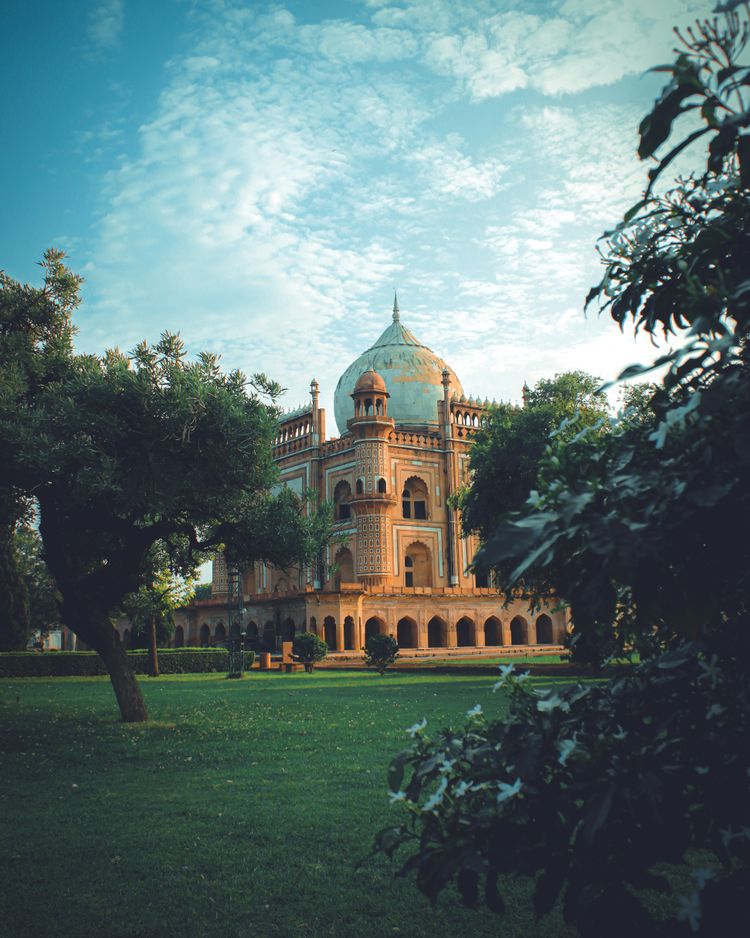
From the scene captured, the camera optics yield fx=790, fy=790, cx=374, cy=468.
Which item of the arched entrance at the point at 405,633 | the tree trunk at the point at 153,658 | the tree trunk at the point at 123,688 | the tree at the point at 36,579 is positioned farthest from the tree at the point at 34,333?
the tree at the point at 36,579

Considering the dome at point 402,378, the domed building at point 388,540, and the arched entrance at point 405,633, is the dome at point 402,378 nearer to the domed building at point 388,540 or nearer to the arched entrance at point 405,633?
the domed building at point 388,540

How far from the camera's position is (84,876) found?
14.8 ft

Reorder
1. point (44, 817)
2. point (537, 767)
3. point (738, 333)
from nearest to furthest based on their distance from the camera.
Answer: point (738, 333)
point (537, 767)
point (44, 817)

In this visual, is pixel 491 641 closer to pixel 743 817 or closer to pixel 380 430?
pixel 380 430

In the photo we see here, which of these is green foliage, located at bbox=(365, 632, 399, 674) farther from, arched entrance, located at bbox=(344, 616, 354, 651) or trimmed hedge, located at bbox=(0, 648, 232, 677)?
arched entrance, located at bbox=(344, 616, 354, 651)

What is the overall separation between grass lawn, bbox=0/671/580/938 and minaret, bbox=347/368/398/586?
Answer: 25965mm

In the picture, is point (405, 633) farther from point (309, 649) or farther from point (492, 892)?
point (492, 892)

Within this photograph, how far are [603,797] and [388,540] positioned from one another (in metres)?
36.0

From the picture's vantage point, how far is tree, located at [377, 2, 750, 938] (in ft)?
5.95

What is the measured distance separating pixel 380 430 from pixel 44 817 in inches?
1327

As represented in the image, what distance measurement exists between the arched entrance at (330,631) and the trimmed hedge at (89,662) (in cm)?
543

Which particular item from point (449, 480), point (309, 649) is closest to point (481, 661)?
point (309, 649)

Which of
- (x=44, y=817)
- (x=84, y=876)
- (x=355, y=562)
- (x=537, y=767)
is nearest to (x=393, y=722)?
(x=44, y=817)

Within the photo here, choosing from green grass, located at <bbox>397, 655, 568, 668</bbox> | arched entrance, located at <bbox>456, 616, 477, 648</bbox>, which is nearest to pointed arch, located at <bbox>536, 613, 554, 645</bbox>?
arched entrance, located at <bbox>456, 616, 477, 648</bbox>
